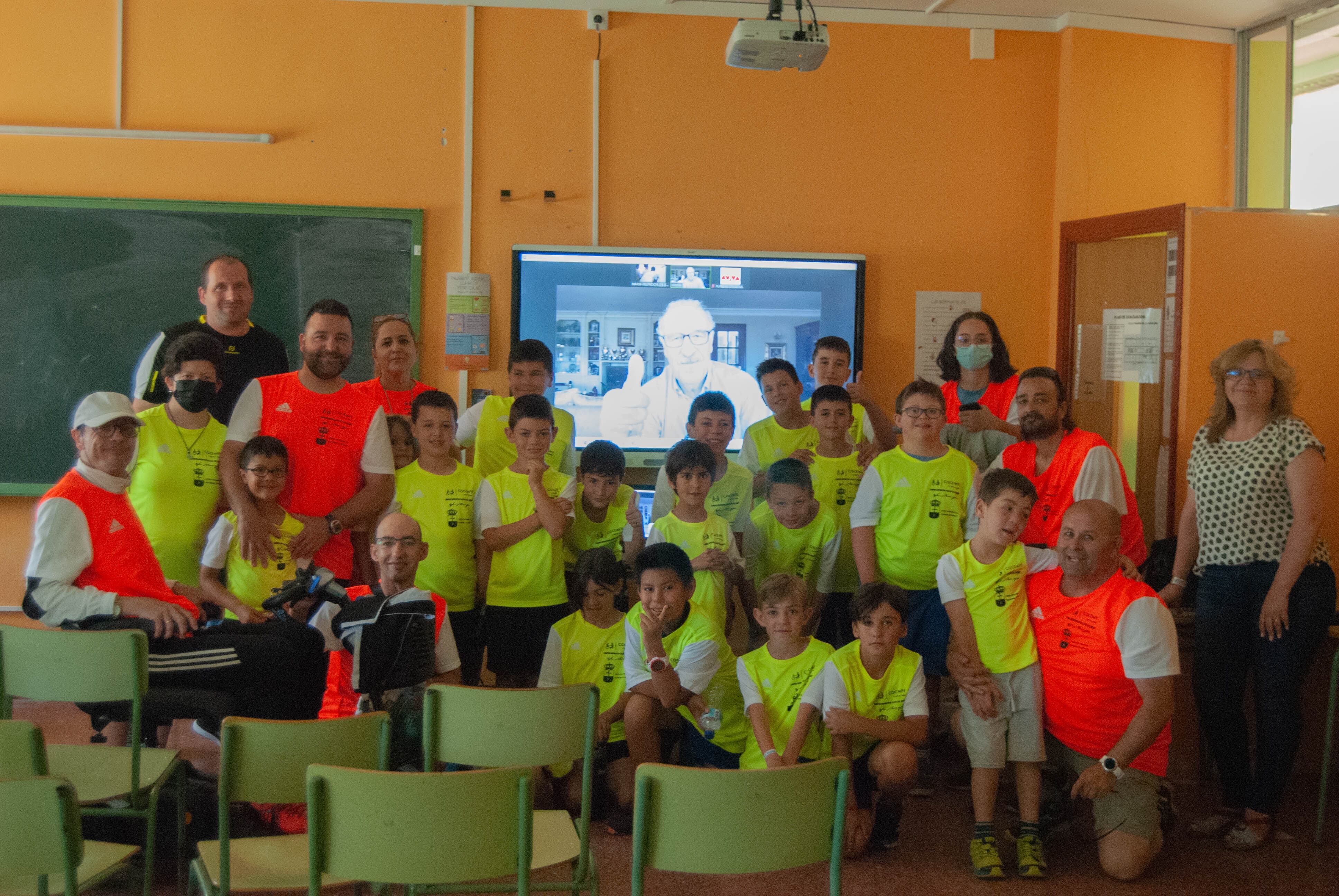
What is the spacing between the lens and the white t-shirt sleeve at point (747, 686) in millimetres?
2871

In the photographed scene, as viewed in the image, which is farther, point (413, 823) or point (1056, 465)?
point (1056, 465)

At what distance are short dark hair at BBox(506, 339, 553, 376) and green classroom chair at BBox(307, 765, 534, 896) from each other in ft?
7.72

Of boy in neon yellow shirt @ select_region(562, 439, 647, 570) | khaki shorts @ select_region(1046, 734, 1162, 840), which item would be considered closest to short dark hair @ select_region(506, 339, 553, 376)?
boy in neon yellow shirt @ select_region(562, 439, 647, 570)

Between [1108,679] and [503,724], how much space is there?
176 cm

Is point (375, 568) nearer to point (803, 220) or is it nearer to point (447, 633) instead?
point (447, 633)

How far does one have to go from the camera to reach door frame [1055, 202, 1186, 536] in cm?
425

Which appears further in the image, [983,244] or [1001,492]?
[983,244]

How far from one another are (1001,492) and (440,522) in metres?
1.87

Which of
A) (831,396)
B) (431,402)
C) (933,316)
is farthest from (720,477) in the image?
(933,316)

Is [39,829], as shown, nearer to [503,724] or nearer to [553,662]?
[503,724]

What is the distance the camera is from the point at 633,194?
4859 mm

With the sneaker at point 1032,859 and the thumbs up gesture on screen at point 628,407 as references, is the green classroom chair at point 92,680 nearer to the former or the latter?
the sneaker at point 1032,859

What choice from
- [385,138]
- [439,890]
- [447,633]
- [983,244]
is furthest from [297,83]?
[439,890]

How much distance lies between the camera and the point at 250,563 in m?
3.09
